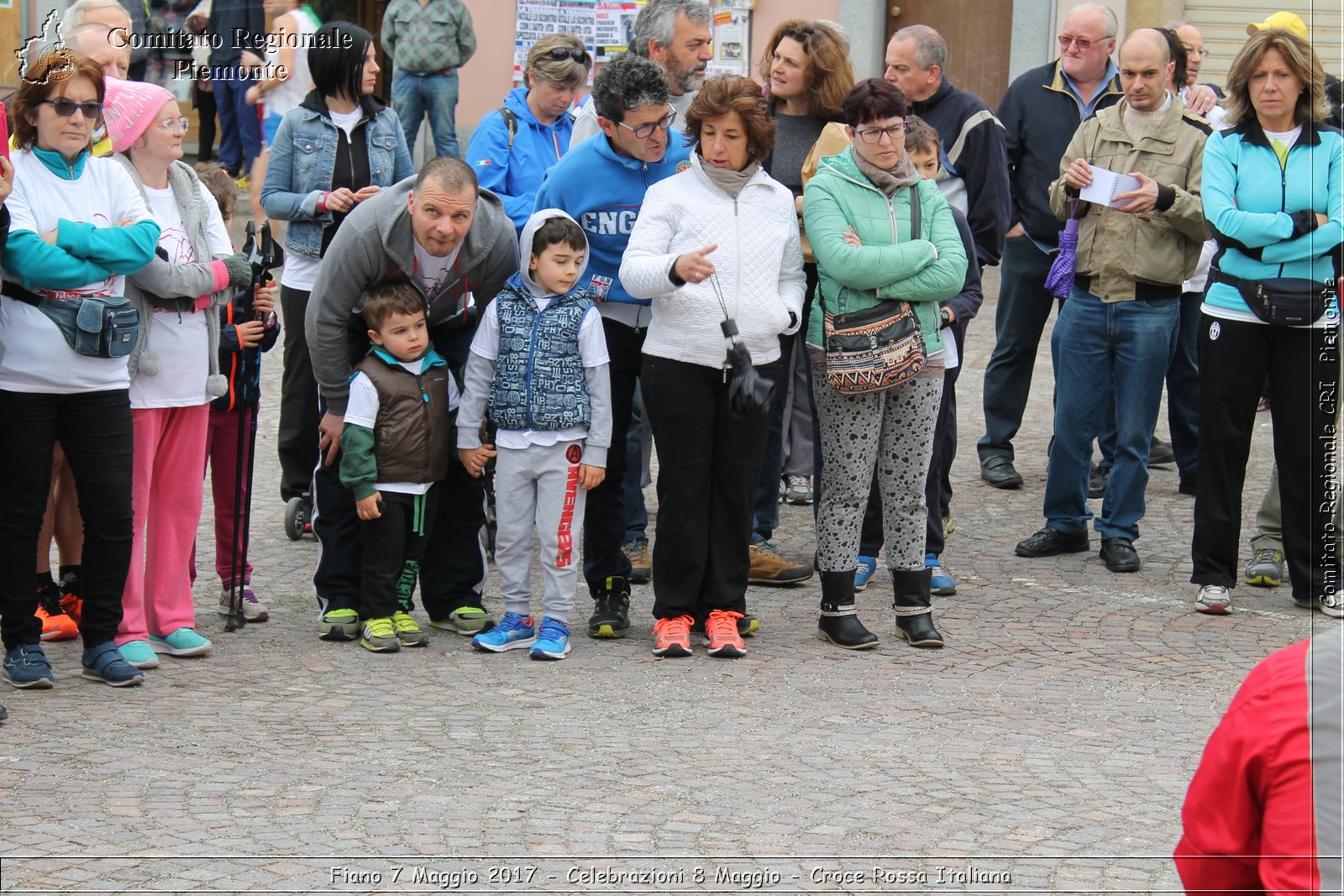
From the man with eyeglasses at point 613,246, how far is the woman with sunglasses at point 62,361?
1631 mm

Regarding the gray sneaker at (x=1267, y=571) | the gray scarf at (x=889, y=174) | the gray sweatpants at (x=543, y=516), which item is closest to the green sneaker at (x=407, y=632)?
the gray sweatpants at (x=543, y=516)

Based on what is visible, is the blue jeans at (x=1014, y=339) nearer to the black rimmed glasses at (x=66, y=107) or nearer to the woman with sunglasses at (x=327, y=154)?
the woman with sunglasses at (x=327, y=154)

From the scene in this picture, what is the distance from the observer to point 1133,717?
5.45 m

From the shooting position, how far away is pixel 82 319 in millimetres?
5223

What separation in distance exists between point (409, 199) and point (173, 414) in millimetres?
1119

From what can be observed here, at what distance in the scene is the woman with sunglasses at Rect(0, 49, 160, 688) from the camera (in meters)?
5.21

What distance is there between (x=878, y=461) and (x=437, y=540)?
5.62ft

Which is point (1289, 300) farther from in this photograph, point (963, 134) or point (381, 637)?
point (381, 637)

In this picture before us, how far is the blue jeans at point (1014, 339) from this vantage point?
8609mm

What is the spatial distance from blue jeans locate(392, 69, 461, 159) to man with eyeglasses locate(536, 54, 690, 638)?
326 inches

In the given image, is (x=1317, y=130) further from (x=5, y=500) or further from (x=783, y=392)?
(x=5, y=500)

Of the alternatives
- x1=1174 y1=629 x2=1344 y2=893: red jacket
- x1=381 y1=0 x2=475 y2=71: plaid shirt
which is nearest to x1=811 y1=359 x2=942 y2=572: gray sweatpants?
x1=1174 y1=629 x2=1344 y2=893: red jacket

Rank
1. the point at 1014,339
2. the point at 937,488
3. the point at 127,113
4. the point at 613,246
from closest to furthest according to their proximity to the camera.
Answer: the point at 127,113, the point at 613,246, the point at 937,488, the point at 1014,339

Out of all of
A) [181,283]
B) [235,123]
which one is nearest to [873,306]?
[181,283]
